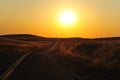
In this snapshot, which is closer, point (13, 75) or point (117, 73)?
point (13, 75)

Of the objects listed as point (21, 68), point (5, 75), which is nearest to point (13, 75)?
point (5, 75)

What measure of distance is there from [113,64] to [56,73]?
425 centimetres

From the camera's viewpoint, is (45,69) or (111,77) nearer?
(111,77)

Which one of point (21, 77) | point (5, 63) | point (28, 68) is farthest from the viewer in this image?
point (5, 63)

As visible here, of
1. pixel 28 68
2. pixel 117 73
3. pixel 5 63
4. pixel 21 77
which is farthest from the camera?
pixel 5 63

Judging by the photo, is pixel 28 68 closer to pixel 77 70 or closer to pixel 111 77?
pixel 77 70

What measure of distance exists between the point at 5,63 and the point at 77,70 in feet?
16.8

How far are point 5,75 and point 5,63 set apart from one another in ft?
17.4

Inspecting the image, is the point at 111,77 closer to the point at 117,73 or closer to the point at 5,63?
the point at 117,73

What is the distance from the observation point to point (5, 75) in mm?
16531

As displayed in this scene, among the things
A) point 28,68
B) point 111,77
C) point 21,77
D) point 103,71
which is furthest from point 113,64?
point 21,77

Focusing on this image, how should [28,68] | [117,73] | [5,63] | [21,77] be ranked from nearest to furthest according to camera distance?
1. [21,77]
2. [117,73]
3. [28,68]
4. [5,63]

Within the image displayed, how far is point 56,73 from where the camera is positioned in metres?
18.0

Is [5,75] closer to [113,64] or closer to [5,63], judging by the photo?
[5,63]
